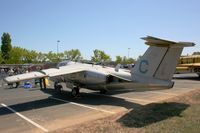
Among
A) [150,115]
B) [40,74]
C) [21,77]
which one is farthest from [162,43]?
[21,77]

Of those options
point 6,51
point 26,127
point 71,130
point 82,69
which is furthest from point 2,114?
point 6,51

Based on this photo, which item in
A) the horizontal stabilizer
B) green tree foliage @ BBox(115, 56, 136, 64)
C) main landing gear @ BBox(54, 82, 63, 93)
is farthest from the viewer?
green tree foliage @ BBox(115, 56, 136, 64)

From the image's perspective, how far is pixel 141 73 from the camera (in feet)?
45.3

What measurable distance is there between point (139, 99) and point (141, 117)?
5.17m

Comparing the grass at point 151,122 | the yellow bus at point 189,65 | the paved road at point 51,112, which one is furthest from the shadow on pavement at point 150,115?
the yellow bus at point 189,65

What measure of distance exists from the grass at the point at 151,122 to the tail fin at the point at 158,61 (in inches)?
77.2

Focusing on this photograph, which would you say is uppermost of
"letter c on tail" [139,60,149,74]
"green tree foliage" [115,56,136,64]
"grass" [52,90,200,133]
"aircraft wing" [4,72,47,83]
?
"green tree foliage" [115,56,136,64]

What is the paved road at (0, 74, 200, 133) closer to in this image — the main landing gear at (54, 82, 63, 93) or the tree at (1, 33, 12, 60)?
the main landing gear at (54, 82, 63, 93)

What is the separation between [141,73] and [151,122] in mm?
5068

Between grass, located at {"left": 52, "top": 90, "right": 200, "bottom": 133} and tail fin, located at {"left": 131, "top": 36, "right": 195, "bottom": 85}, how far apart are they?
1960mm

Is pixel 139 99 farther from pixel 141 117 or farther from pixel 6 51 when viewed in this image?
pixel 6 51

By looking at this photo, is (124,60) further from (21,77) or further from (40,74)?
(21,77)

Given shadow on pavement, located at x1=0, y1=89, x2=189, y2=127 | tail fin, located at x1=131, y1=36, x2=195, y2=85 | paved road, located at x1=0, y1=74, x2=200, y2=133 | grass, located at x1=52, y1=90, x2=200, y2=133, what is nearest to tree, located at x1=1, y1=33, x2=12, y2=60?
paved road, located at x1=0, y1=74, x2=200, y2=133

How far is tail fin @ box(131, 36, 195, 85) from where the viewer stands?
11828 mm
